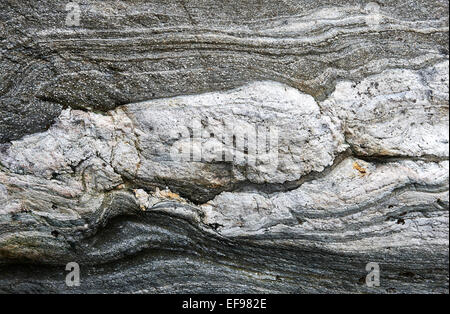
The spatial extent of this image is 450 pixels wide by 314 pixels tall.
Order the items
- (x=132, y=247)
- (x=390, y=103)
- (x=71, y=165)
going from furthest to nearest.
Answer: (x=132, y=247), (x=71, y=165), (x=390, y=103)

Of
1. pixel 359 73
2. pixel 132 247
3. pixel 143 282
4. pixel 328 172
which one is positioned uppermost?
pixel 359 73

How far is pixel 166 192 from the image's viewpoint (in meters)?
2.62

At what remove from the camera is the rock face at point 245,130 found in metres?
2.36

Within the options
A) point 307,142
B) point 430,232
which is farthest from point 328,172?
point 430,232

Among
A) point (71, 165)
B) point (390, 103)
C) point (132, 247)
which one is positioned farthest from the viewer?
point (132, 247)

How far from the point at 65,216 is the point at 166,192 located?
0.68 meters

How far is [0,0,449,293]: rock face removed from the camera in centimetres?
236

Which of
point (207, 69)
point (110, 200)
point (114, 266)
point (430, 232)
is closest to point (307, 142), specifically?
point (207, 69)

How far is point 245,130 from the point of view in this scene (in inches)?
95.3

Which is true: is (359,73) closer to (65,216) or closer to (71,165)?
(71,165)

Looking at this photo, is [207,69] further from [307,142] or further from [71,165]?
[71,165]

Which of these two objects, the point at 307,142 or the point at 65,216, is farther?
the point at 65,216

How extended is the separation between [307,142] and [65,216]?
1615 millimetres

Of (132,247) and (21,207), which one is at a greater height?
(21,207)
